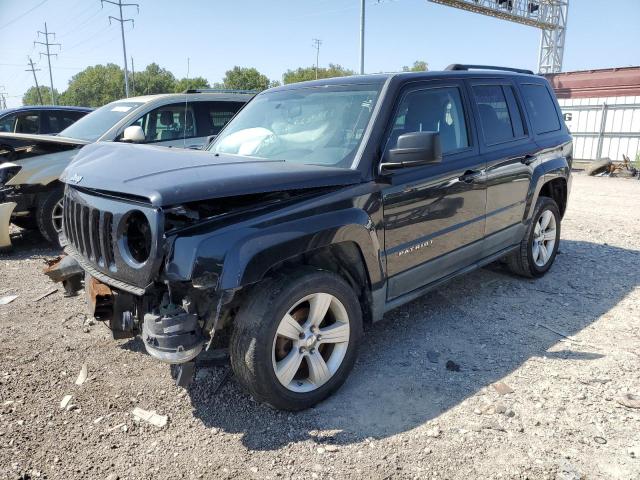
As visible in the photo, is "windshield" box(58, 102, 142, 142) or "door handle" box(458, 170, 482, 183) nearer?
"door handle" box(458, 170, 482, 183)

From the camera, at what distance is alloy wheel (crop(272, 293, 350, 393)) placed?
2.78m

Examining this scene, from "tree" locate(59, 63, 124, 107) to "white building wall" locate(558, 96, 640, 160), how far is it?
94656mm

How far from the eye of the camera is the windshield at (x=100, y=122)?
6.68 m

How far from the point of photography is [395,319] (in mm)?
4176

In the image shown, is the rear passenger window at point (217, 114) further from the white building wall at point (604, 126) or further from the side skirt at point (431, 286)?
the white building wall at point (604, 126)

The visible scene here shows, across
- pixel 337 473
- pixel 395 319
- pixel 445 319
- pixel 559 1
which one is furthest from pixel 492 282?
pixel 559 1

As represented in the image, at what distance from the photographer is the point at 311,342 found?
2.86 metres

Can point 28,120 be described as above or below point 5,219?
above

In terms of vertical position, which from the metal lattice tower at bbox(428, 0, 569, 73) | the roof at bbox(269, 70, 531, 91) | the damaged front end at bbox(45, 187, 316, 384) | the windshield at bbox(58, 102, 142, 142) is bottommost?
the damaged front end at bbox(45, 187, 316, 384)

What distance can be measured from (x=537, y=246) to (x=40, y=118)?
8.69m

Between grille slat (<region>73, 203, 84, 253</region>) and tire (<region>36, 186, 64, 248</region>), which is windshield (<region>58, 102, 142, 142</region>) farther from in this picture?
grille slat (<region>73, 203, 84, 253</region>)

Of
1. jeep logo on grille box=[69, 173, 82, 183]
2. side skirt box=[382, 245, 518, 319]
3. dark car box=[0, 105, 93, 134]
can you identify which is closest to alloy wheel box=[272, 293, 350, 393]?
side skirt box=[382, 245, 518, 319]

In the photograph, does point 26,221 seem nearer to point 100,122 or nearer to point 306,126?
point 100,122

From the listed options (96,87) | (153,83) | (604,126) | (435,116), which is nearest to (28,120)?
(435,116)
